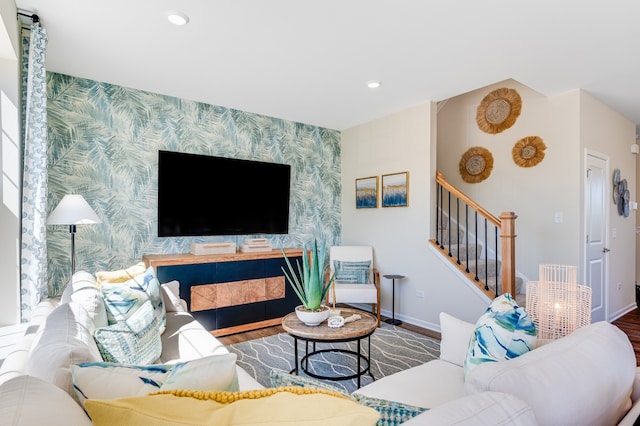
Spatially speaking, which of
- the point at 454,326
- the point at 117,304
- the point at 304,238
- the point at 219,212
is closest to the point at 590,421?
the point at 454,326

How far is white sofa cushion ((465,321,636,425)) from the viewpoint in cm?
86

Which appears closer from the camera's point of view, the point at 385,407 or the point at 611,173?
the point at 385,407

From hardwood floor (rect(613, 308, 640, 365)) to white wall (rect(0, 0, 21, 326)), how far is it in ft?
16.6

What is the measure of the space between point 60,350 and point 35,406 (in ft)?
1.62

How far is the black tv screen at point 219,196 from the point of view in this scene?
12.0 feet

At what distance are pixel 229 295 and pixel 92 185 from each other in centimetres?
168

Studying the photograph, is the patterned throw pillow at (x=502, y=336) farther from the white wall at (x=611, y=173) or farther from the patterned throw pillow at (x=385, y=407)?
the white wall at (x=611, y=173)

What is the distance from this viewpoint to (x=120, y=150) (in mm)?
3436

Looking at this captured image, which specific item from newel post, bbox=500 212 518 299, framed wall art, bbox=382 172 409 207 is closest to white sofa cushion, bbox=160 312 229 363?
newel post, bbox=500 212 518 299

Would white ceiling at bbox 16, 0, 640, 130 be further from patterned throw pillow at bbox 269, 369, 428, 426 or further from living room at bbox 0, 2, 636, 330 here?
patterned throw pillow at bbox 269, 369, 428, 426

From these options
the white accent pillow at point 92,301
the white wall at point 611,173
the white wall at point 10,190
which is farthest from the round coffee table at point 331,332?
the white wall at point 611,173

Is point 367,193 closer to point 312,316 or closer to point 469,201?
point 469,201

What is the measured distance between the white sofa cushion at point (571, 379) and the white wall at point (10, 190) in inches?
107

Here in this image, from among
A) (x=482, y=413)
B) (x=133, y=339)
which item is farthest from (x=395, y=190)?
(x=482, y=413)
